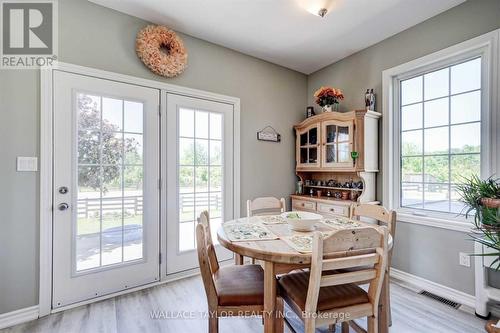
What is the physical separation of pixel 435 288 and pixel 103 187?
3235 mm

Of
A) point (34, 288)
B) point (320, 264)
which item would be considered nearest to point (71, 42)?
point (34, 288)

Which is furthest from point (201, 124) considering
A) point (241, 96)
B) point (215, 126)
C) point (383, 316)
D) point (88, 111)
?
point (383, 316)

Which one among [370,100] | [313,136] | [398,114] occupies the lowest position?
[313,136]

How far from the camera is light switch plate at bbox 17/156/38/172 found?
6.09ft

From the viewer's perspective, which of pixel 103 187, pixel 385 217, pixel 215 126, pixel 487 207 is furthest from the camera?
A: pixel 215 126

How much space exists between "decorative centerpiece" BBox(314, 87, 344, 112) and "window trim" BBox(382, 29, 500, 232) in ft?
1.69

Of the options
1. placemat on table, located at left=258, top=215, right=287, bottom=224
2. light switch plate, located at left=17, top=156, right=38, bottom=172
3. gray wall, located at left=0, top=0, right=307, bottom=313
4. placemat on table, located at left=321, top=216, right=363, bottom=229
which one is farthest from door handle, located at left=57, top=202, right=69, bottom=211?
placemat on table, located at left=321, top=216, right=363, bottom=229

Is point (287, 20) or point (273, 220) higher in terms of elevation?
point (287, 20)

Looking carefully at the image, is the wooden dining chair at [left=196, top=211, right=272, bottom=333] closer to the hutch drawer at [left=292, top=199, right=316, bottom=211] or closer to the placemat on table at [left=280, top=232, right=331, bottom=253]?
the placemat on table at [left=280, top=232, right=331, bottom=253]

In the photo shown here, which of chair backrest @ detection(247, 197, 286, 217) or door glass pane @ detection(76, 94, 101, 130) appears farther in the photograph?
chair backrest @ detection(247, 197, 286, 217)

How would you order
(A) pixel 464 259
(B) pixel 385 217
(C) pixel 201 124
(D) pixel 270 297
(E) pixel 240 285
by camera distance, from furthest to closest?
(C) pixel 201 124 < (A) pixel 464 259 < (B) pixel 385 217 < (E) pixel 240 285 < (D) pixel 270 297

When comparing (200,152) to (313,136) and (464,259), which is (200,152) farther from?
(464,259)

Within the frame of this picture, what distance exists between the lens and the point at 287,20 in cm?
243

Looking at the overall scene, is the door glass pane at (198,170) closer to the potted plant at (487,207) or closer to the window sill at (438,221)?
the window sill at (438,221)
